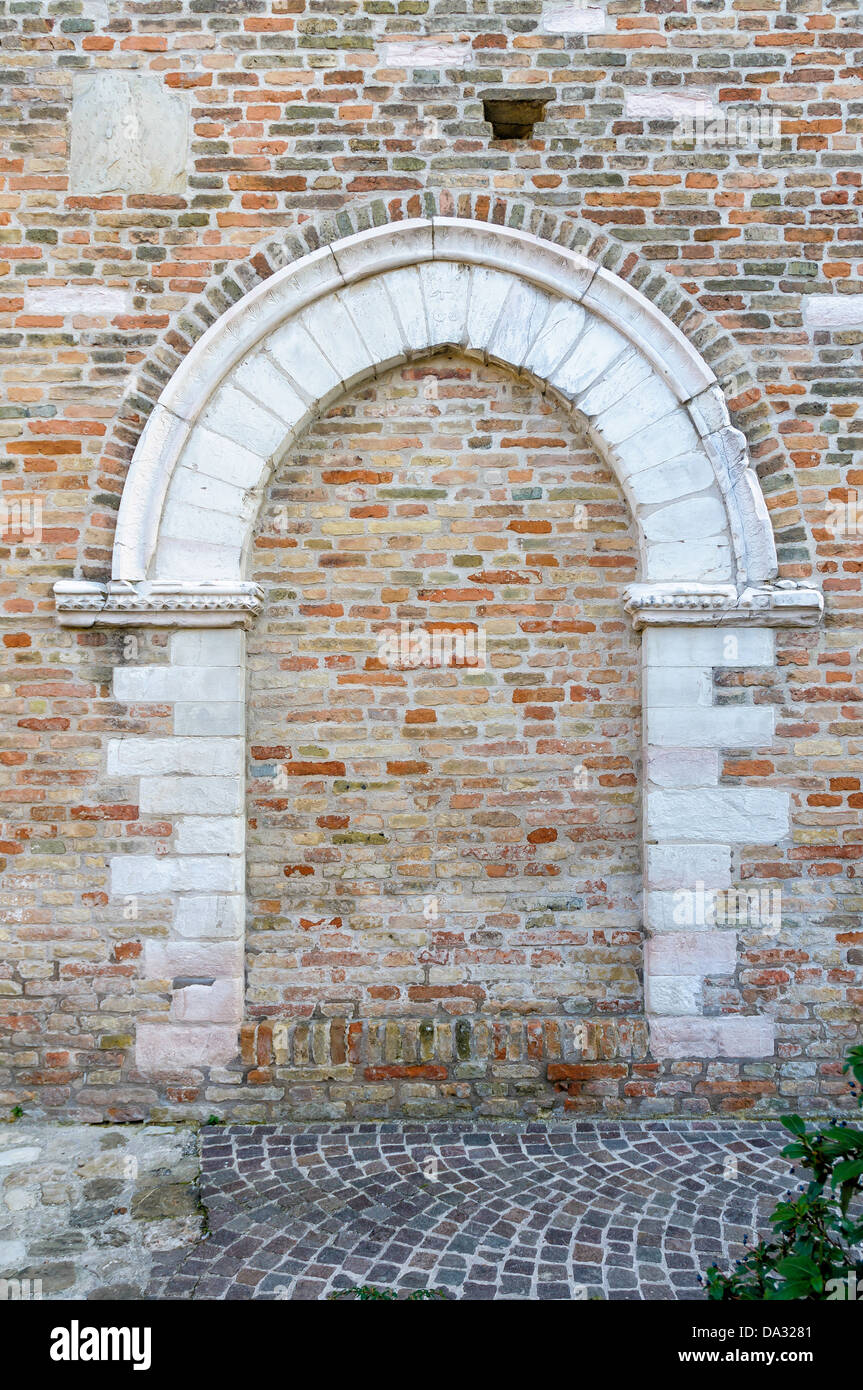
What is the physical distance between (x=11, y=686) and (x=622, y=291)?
10.9 feet

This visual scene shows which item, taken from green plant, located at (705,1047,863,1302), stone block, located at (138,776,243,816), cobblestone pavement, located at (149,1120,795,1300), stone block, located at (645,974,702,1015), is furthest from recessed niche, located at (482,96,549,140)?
cobblestone pavement, located at (149,1120,795,1300)

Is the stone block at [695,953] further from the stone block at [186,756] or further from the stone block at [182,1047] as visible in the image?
the stone block at [186,756]

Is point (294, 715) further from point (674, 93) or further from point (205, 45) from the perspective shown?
point (674, 93)

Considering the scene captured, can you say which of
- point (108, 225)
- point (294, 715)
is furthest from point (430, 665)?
point (108, 225)

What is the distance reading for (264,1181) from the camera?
3.37 meters

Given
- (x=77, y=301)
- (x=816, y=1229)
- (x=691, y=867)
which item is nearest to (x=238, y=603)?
(x=77, y=301)

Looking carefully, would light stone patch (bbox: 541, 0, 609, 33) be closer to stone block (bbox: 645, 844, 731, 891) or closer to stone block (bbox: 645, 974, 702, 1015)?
stone block (bbox: 645, 844, 731, 891)

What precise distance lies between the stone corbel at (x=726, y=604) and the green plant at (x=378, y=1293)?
2712 millimetres

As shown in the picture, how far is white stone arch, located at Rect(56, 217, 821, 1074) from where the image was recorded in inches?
155

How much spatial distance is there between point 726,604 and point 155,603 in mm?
2568

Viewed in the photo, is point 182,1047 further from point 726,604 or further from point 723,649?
point 726,604

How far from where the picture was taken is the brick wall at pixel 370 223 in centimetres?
399

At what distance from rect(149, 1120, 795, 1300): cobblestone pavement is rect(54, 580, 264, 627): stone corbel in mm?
2255

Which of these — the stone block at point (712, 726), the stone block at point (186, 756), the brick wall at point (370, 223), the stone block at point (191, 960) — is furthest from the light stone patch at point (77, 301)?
the stone block at point (712, 726)
